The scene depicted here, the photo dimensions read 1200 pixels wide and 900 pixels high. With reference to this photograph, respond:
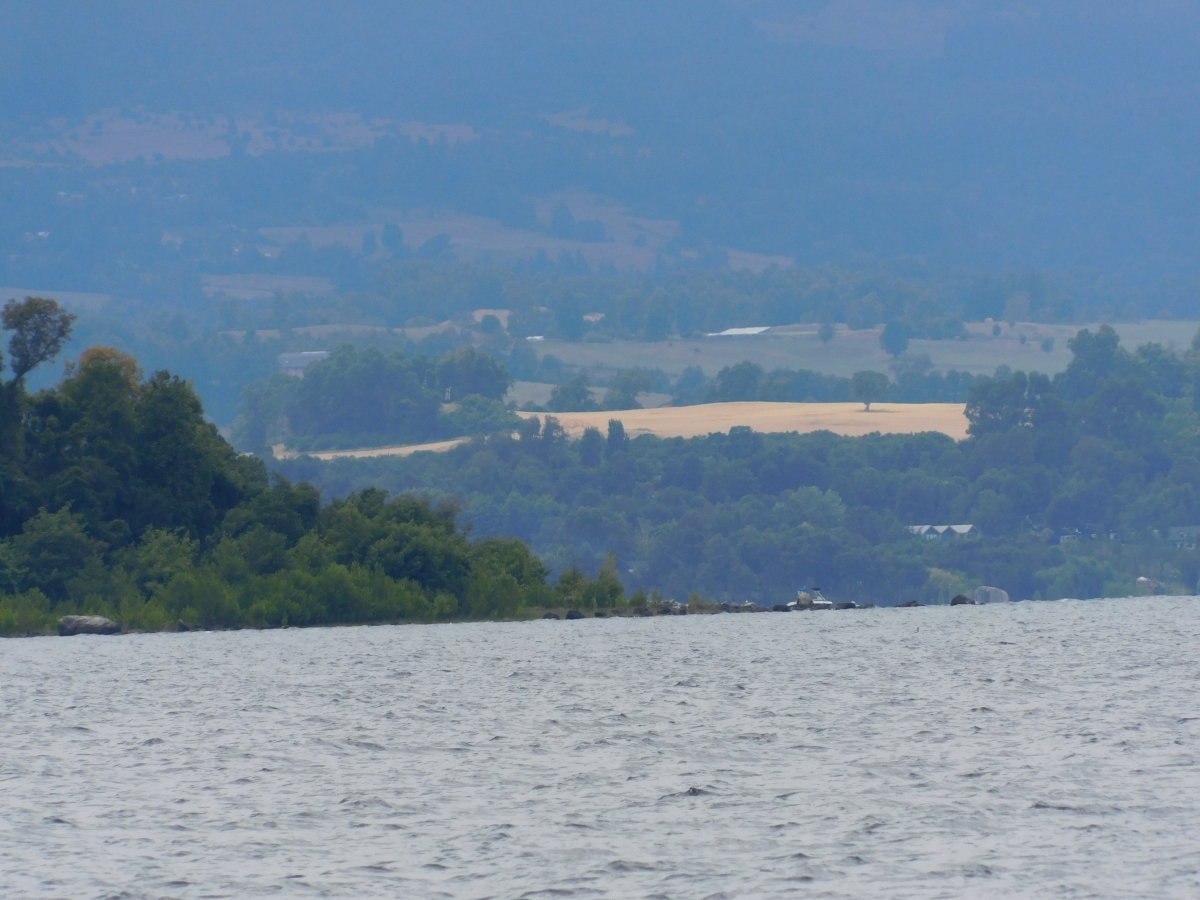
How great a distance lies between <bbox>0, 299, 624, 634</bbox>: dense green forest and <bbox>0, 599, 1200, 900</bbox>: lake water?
15.1 metres

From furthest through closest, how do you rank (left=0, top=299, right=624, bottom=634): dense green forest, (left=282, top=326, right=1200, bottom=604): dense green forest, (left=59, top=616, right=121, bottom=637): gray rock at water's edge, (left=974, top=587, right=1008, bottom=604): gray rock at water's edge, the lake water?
(left=282, top=326, right=1200, bottom=604): dense green forest → (left=974, top=587, right=1008, bottom=604): gray rock at water's edge → (left=0, top=299, right=624, bottom=634): dense green forest → (left=59, top=616, right=121, bottom=637): gray rock at water's edge → the lake water

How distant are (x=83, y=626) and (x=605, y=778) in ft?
136

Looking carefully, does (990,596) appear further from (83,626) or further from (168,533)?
(83,626)

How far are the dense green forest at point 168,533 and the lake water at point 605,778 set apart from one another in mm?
15077

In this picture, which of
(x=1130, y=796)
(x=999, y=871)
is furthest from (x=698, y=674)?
(x=999, y=871)

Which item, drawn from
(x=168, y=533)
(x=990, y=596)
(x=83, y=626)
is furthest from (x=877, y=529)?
(x=83, y=626)

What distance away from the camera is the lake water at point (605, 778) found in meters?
22.8

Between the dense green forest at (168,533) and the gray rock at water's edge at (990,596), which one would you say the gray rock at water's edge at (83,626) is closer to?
the dense green forest at (168,533)

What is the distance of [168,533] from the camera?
74.1 meters

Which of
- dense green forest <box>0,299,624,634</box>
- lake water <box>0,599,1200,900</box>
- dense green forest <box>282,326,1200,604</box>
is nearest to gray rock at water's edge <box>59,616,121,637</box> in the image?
dense green forest <box>0,299,624,634</box>

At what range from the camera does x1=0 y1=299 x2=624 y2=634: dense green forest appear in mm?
70250

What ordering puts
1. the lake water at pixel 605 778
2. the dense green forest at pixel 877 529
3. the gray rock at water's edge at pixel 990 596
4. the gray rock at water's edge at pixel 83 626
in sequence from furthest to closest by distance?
the dense green forest at pixel 877 529 < the gray rock at water's edge at pixel 990 596 < the gray rock at water's edge at pixel 83 626 < the lake water at pixel 605 778

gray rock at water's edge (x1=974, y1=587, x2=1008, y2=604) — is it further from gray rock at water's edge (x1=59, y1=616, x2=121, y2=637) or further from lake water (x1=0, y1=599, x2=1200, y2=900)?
lake water (x1=0, y1=599, x2=1200, y2=900)

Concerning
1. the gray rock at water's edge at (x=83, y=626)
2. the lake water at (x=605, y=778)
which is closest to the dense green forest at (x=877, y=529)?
the gray rock at water's edge at (x=83, y=626)
